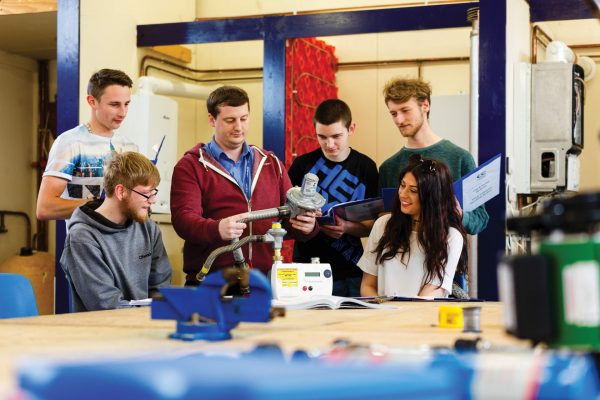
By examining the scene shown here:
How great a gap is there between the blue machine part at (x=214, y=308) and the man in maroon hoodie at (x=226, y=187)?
173 cm

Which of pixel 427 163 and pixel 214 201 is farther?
pixel 214 201

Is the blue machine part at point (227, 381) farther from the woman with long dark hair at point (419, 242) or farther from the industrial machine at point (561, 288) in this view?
the woman with long dark hair at point (419, 242)

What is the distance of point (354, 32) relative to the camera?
526 centimetres

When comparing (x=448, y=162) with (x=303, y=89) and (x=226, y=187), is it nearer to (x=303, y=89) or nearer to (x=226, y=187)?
(x=226, y=187)

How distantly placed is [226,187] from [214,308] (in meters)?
2.04

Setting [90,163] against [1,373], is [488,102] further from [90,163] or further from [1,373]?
[1,373]

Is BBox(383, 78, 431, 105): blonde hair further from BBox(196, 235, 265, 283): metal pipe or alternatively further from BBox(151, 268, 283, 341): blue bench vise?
BBox(151, 268, 283, 341): blue bench vise

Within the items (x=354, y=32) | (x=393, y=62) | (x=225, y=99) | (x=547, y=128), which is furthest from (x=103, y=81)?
(x=393, y=62)

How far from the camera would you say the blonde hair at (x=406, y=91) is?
12.8ft

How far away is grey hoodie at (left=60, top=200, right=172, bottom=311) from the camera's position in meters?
2.83

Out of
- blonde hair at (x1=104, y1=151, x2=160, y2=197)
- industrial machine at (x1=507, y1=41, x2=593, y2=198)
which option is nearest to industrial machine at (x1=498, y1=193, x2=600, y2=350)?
blonde hair at (x1=104, y1=151, x2=160, y2=197)

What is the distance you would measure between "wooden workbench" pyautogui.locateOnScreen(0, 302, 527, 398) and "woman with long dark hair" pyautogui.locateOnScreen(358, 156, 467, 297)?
867 millimetres

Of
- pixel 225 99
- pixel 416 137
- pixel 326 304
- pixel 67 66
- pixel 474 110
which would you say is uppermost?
pixel 67 66

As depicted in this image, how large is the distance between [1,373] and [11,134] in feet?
22.8
